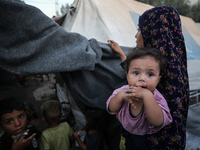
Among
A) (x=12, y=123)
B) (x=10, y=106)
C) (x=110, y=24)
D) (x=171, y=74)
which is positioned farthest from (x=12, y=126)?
(x=110, y=24)

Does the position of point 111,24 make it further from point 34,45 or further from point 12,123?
point 12,123

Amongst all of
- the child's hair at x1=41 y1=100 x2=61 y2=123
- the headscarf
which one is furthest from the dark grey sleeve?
the child's hair at x1=41 y1=100 x2=61 y2=123

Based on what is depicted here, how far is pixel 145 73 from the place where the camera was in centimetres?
81

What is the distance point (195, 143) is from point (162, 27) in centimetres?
218

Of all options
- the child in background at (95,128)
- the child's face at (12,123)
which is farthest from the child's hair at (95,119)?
the child's face at (12,123)

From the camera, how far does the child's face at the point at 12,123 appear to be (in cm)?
119

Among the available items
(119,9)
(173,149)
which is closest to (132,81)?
(173,149)

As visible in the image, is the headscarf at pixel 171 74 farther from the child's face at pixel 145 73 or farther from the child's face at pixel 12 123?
the child's face at pixel 12 123

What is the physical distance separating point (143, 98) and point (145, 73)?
19 centimetres

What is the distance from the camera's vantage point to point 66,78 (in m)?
1.12

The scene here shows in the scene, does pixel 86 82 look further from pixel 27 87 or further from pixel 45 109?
pixel 27 87

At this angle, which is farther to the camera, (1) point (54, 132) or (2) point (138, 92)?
(1) point (54, 132)

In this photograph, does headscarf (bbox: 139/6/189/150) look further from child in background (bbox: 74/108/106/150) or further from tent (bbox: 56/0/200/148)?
tent (bbox: 56/0/200/148)

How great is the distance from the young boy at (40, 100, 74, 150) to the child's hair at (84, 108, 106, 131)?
1.31 ft
